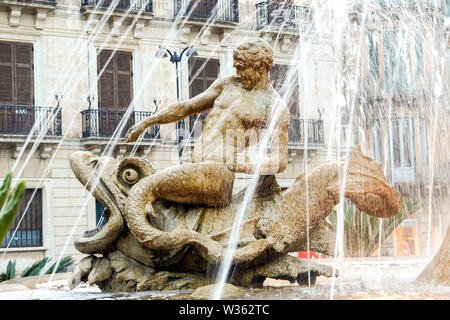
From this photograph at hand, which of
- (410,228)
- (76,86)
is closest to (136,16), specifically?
(76,86)

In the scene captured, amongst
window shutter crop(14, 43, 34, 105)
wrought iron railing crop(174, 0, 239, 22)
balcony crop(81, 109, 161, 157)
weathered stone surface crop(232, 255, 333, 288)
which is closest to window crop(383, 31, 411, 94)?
wrought iron railing crop(174, 0, 239, 22)

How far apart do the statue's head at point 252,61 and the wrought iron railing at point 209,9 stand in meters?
15.2

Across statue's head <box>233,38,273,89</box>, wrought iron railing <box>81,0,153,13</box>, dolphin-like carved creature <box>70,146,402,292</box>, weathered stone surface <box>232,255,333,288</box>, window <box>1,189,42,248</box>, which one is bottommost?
window <box>1,189,42,248</box>

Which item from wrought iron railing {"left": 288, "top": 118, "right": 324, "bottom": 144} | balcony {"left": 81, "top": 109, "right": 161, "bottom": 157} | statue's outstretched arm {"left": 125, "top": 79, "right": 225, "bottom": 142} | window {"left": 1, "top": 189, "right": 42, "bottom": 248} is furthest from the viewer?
wrought iron railing {"left": 288, "top": 118, "right": 324, "bottom": 144}

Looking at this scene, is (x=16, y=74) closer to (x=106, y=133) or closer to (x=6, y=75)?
(x=6, y=75)

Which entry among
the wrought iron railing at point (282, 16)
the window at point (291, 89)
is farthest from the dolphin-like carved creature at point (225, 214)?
the wrought iron railing at point (282, 16)

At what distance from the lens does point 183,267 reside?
4824mm

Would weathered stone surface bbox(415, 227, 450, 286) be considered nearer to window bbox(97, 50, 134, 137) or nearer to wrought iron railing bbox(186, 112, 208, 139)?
window bbox(97, 50, 134, 137)

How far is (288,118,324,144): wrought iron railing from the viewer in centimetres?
2066

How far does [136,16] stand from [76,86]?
7.92 ft

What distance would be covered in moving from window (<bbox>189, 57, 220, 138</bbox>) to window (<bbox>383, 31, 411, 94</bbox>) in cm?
619

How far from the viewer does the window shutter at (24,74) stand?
1783cm

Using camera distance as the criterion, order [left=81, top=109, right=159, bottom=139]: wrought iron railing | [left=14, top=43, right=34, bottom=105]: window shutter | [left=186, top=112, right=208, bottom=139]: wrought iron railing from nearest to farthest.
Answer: [left=14, top=43, right=34, bottom=105]: window shutter < [left=81, top=109, right=159, bottom=139]: wrought iron railing < [left=186, top=112, right=208, bottom=139]: wrought iron railing
